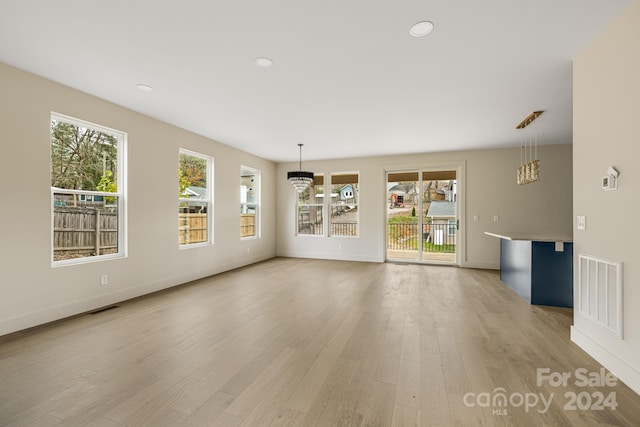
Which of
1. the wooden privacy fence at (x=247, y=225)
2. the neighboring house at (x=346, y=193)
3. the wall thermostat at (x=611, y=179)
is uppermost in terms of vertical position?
the neighboring house at (x=346, y=193)

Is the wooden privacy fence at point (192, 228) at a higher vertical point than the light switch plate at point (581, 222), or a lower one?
lower

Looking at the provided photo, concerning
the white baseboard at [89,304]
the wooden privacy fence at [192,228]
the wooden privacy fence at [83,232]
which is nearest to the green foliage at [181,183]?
the wooden privacy fence at [192,228]

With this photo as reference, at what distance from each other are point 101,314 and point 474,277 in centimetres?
614

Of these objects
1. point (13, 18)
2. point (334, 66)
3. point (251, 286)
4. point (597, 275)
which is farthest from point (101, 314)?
point (597, 275)

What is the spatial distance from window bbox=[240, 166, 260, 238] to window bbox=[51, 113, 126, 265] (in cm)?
293

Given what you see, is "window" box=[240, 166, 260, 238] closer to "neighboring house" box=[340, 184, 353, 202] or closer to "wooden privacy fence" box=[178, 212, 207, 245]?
"wooden privacy fence" box=[178, 212, 207, 245]

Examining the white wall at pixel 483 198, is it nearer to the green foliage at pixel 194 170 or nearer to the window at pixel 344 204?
the window at pixel 344 204

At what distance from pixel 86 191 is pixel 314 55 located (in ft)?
10.9

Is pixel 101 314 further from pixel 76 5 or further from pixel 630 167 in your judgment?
pixel 630 167

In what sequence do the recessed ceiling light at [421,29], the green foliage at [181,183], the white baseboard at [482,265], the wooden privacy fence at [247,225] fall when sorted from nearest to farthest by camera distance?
the recessed ceiling light at [421,29] < the green foliage at [181,183] < the white baseboard at [482,265] < the wooden privacy fence at [247,225]

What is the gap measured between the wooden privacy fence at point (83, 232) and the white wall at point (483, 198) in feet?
16.4

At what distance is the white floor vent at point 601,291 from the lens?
215cm

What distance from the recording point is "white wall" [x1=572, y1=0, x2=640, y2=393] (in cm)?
201

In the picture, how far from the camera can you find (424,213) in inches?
279
